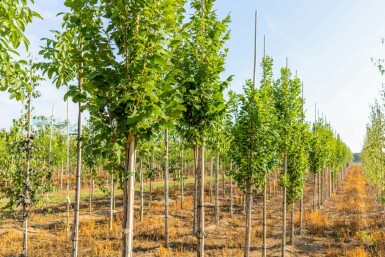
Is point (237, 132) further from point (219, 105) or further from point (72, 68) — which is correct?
point (72, 68)

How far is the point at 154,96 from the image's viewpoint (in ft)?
11.9

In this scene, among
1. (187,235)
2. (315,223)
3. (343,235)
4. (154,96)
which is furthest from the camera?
(315,223)

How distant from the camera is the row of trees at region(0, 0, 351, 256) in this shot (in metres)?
3.84

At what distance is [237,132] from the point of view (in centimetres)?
1041

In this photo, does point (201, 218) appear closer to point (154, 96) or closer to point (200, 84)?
point (200, 84)

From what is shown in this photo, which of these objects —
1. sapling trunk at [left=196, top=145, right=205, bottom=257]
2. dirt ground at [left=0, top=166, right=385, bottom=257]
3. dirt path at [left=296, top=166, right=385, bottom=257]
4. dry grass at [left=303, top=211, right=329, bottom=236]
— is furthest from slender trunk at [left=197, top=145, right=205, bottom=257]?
dry grass at [left=303, top=211, right=329, bottom=236]

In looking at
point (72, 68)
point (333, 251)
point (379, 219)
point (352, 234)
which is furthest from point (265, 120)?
point (379, 219)

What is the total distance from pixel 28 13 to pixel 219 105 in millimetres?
4625

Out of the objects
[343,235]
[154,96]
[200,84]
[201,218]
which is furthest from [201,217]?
[343,235]

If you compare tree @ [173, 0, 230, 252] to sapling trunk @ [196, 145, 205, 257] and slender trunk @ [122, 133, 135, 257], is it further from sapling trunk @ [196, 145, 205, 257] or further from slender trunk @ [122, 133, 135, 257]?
slender trunk @ [122, 133, 135, 257]

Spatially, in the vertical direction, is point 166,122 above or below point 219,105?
below

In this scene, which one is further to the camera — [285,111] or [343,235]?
[343,235]

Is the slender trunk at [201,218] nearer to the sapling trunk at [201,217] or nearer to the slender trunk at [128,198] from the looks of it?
the sapling trunk at [201,217]

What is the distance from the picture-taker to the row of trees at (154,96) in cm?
384
